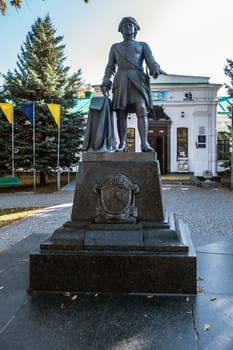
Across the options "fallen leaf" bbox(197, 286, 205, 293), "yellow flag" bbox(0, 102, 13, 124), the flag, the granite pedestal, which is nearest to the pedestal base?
the granite pedestal

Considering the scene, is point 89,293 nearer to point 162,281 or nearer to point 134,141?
point 162,281

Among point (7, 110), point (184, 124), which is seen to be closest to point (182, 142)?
point (184, 124)

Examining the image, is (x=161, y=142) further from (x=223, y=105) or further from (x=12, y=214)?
(x=12, y=214)

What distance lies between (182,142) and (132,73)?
62.9ft

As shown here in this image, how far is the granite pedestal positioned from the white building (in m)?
18.3

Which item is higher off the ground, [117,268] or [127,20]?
[127,20]

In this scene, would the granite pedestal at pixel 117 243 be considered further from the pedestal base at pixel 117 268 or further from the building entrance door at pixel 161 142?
the building entrance door at pixel 161 142

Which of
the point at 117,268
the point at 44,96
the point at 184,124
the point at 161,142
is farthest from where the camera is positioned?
the point at 161,142

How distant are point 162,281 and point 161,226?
60 cm

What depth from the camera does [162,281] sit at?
3184 mm

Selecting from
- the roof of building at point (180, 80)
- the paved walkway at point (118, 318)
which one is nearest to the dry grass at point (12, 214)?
the paved walkway at point (118, 318)

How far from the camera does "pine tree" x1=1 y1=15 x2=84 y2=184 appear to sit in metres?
16.5

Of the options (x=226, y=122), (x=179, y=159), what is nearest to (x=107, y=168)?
(x=179, y=159)

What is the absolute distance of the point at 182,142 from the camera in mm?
22672
